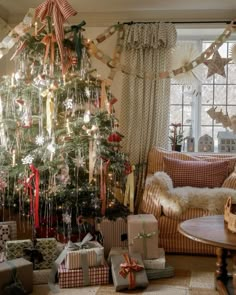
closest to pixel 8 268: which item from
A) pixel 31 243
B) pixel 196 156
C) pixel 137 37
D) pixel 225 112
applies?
pixel 31 243

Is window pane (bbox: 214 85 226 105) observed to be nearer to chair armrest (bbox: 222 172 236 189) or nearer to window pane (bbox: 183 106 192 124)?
window pane (bbox: 183 106 192 124)

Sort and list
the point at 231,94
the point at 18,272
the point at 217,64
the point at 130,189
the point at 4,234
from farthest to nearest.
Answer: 1. the point at 231,94
2. the point at 217,64
3. the point at 130,189
4. the point at 4,234
5. the point at 18,272

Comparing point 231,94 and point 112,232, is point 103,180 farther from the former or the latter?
point 231,94

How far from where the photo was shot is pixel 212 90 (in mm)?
4871

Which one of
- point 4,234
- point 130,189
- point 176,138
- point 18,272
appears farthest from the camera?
point 176,138

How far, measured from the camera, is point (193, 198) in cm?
358

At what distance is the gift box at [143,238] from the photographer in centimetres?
306

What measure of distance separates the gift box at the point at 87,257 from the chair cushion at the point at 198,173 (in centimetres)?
143

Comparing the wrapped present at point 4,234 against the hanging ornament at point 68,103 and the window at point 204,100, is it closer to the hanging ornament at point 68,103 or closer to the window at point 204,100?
the hanging ornament at point 68,103

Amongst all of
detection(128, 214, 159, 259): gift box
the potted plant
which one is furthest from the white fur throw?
the potted plant

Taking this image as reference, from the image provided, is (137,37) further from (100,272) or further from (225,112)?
(100,272)

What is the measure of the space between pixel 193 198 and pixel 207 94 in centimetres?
176

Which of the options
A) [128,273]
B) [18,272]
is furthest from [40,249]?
[128,273]

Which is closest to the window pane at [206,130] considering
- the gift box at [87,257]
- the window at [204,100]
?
the window at [204,100]
